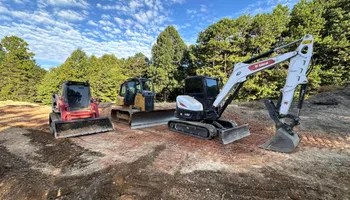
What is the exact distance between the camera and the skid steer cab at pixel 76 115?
18.2 ft

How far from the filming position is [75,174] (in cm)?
320

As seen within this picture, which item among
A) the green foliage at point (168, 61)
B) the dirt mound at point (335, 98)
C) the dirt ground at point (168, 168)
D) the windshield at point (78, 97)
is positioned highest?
the green foliage at point (168, 61)

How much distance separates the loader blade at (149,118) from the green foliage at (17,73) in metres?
34.7

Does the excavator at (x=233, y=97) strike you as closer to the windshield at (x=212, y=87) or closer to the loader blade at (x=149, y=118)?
the windshield at (x=212, y=87)

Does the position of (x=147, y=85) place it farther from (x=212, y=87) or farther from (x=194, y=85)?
(x=212, y=87)

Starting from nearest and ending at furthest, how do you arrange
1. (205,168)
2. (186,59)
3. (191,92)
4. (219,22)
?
(205,168) < (191,92) < (219,22) < (186,59)

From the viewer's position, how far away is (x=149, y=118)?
7.47 m

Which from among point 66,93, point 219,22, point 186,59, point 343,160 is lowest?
point 343,160

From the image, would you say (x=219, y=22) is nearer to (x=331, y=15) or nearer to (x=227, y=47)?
(x=227, y=47)

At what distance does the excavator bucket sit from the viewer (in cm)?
707

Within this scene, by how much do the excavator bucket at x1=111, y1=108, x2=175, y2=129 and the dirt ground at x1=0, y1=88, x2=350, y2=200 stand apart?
1.38m

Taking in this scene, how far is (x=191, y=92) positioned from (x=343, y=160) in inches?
168

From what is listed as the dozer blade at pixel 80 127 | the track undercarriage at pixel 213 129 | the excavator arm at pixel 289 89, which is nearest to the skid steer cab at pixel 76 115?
the dozer blade at pixel 80 127

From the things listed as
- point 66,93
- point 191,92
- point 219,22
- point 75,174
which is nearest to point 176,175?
point 75,174
